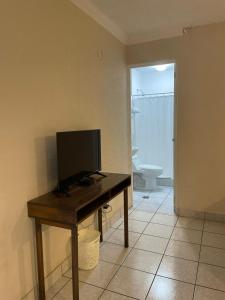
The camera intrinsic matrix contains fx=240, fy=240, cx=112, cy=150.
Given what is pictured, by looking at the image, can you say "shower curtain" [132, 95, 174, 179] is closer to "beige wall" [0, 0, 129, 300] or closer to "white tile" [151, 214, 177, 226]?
"white tile" [151, 214, 177, 226]

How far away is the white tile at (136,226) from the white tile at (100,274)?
0.77 metres

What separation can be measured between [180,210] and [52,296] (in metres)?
2.08

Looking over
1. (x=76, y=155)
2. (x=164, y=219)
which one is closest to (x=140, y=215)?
(x=164, y=219)

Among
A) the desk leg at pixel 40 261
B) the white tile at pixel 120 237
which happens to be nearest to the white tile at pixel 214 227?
the white tile at pixel 120 237

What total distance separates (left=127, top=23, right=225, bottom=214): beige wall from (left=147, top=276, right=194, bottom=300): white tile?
1.46 meters

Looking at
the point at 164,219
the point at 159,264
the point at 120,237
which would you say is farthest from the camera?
the point at 164,219

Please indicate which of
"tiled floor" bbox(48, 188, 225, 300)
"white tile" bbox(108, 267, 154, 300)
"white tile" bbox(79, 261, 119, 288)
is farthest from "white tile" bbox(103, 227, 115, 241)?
"white tile" bbox(108, 267, 154, 300)

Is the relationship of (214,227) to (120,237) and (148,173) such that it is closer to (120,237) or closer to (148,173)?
(120,237)

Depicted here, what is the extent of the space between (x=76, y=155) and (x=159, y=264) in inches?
51.2

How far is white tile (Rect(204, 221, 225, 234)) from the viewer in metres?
2.93

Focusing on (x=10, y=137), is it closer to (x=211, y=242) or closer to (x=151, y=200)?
(x=211, y=242)

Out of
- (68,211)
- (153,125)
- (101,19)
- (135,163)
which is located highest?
(101,19)

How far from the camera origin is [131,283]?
6.63 ft

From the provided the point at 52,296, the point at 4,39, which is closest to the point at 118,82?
the point at 4,39
